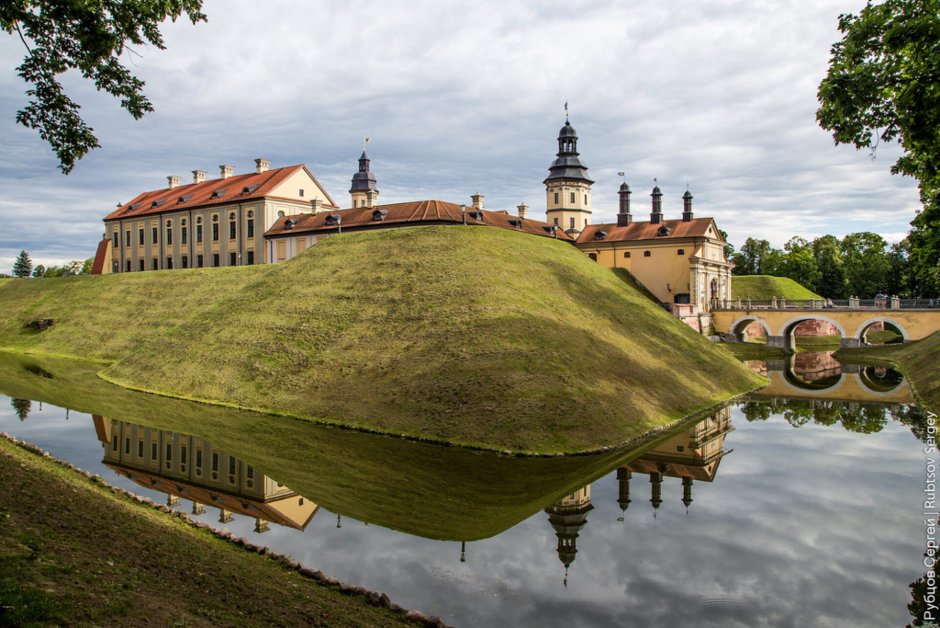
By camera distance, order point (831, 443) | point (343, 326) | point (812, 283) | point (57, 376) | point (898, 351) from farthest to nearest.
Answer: point (812, 283), point (898, 351), point (57, 376), point (343, 326), point (831, 443)

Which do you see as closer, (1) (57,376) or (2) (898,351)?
(1) (57,376)

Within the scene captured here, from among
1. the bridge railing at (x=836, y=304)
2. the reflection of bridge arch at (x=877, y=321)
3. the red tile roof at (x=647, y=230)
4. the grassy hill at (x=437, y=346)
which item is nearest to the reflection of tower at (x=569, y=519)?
the grassy hill at (x=437, y=346)

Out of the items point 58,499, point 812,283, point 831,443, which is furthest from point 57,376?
point 812,283

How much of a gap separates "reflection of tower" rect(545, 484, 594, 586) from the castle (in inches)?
1914

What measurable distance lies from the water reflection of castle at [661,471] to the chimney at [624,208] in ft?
173

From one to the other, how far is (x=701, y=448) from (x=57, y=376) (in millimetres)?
45224

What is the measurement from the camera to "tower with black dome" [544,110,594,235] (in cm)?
8975

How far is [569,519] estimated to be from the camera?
1952cm

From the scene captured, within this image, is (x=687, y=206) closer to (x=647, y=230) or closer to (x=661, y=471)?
(x=647, y=230)

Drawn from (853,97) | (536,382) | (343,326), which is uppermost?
(853,97)

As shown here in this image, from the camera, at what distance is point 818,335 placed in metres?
90.0

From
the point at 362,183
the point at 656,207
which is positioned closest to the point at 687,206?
the point at 656,207

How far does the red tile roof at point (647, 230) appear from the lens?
77.3 meters

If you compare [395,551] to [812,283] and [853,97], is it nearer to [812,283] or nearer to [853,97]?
[853,97]
